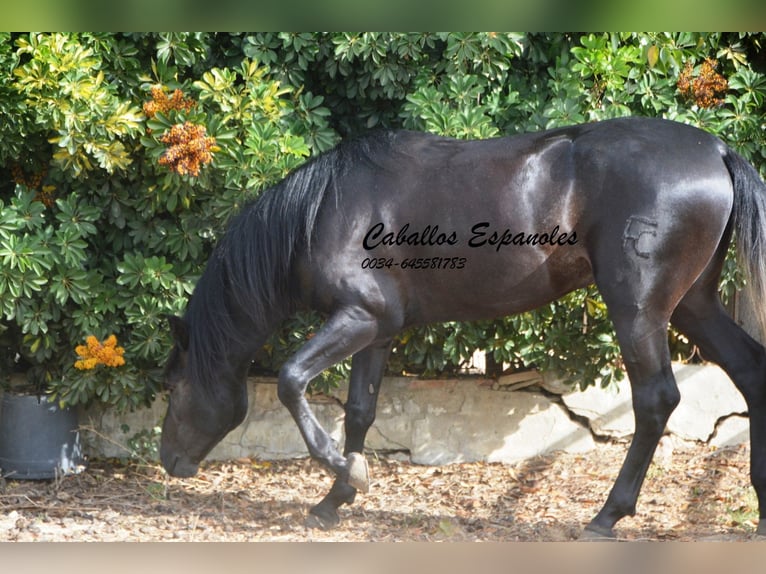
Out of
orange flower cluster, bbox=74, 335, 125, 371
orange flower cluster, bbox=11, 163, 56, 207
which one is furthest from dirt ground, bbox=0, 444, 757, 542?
orange flower cluster, bbox=11, 163, 56, 207

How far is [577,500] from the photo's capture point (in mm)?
4969

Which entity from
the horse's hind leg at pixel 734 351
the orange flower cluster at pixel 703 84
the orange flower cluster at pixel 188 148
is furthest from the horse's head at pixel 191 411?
the orange flower cluster at pixel 703 84

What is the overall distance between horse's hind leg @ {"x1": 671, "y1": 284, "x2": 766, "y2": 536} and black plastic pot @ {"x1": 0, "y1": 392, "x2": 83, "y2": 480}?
3.50 metres

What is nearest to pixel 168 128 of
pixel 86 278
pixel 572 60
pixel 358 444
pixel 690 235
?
pixel 86 278

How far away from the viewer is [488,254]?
13.4 feet

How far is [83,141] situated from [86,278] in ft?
2.57

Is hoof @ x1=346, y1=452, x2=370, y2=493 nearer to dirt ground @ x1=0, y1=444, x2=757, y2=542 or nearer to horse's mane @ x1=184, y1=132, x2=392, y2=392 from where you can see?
dirt ground @ x1=0, y1=444, x2=757, y2=542

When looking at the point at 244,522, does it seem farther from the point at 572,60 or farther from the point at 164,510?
the point at 572,60

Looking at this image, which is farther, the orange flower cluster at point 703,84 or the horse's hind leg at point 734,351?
the orange flower cluster at point 703,84

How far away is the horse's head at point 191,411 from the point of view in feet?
14.8

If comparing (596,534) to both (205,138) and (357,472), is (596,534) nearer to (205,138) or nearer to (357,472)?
(357,472)

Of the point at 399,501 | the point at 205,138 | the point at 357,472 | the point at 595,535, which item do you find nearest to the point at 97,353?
the point at 205,138

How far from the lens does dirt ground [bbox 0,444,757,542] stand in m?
4.38

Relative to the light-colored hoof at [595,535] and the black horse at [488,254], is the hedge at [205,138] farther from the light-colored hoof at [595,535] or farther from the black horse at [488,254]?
the light-colored hoof at [595,535]
